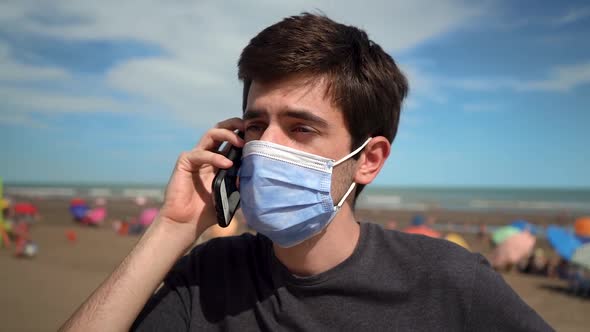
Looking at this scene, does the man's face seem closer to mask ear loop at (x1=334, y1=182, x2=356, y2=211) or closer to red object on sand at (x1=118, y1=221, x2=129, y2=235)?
mask ear loop at (x1=334, y1=182, x2=356, y2=211)

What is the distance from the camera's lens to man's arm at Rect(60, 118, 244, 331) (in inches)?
72.6

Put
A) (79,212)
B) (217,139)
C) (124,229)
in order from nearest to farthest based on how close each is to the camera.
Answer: (217,139) < (124,229) < (79,212)

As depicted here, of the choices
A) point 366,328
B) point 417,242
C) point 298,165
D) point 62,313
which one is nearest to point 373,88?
point 298,165

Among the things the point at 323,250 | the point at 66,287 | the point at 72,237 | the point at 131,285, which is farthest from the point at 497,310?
the point at 72,237

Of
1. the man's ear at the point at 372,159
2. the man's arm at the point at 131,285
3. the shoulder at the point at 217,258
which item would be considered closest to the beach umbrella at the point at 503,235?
the man's ear at the point at 372,159

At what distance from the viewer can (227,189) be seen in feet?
6.93

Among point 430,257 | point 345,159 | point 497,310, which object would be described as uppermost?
point 345,159

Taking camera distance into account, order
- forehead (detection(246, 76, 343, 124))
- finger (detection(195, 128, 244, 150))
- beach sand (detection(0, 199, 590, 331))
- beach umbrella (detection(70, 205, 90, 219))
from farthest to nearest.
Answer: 1. beach umbrella (detection(70, 205, 90, 219))
2. beach sand (detection(0, 199, 590, 331))
3. finger (detection(195, 128, 244, 150))
4. forehead (detection(246, 76, 343, 124))

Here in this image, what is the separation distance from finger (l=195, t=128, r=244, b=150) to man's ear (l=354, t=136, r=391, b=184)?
2.31 feet

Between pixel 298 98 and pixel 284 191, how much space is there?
0.49m

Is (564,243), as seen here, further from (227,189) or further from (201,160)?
(201,160)

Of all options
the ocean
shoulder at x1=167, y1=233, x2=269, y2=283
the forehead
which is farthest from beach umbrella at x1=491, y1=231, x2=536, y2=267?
the ocean

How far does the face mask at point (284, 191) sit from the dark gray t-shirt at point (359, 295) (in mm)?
245

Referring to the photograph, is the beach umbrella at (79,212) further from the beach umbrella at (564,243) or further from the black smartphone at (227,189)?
the black smartphone at (227,189)
